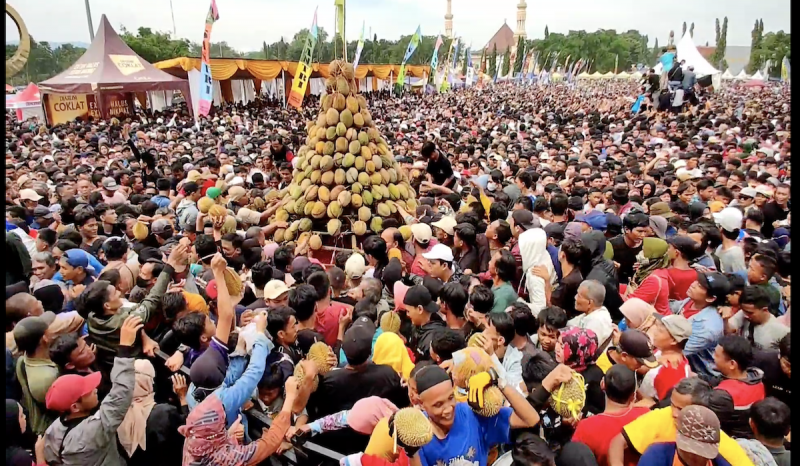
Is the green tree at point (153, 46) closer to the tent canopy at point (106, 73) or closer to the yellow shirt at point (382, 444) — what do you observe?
the tent canopy at point (106, 73)

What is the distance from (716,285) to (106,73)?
19993mm

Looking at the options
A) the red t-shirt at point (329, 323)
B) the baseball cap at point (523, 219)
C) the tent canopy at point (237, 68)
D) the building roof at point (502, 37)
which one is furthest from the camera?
the building roof at point (502, 37)

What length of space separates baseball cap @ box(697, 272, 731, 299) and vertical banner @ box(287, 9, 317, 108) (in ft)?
29.8

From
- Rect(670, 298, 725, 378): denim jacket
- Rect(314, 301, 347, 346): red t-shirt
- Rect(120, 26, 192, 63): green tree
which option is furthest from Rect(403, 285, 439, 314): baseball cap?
Rect(120, 26, 192, 63): green tree

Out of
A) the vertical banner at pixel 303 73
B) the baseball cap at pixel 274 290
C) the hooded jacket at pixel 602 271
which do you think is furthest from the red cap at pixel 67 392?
the vertical banner at pixel 303 73

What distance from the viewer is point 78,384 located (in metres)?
2.72

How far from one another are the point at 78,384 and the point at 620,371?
277cm

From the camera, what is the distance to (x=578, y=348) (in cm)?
304

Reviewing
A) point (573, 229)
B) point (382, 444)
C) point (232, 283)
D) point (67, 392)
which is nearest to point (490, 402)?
point (382, 444)

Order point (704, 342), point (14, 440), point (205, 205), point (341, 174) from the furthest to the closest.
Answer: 1. point (205, 205)
2. point (341, 174)
3. point (704, 342)
4. point (14, 440)

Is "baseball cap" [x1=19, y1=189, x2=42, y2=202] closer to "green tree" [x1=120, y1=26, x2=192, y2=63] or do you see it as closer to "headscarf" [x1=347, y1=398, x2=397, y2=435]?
"headscarf" [x1=347, y1=398, x2=397, y2=435]

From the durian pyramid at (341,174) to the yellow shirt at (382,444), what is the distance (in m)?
4.13

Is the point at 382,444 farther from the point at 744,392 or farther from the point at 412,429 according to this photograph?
the point at 744,392

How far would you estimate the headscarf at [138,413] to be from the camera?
2895mm
